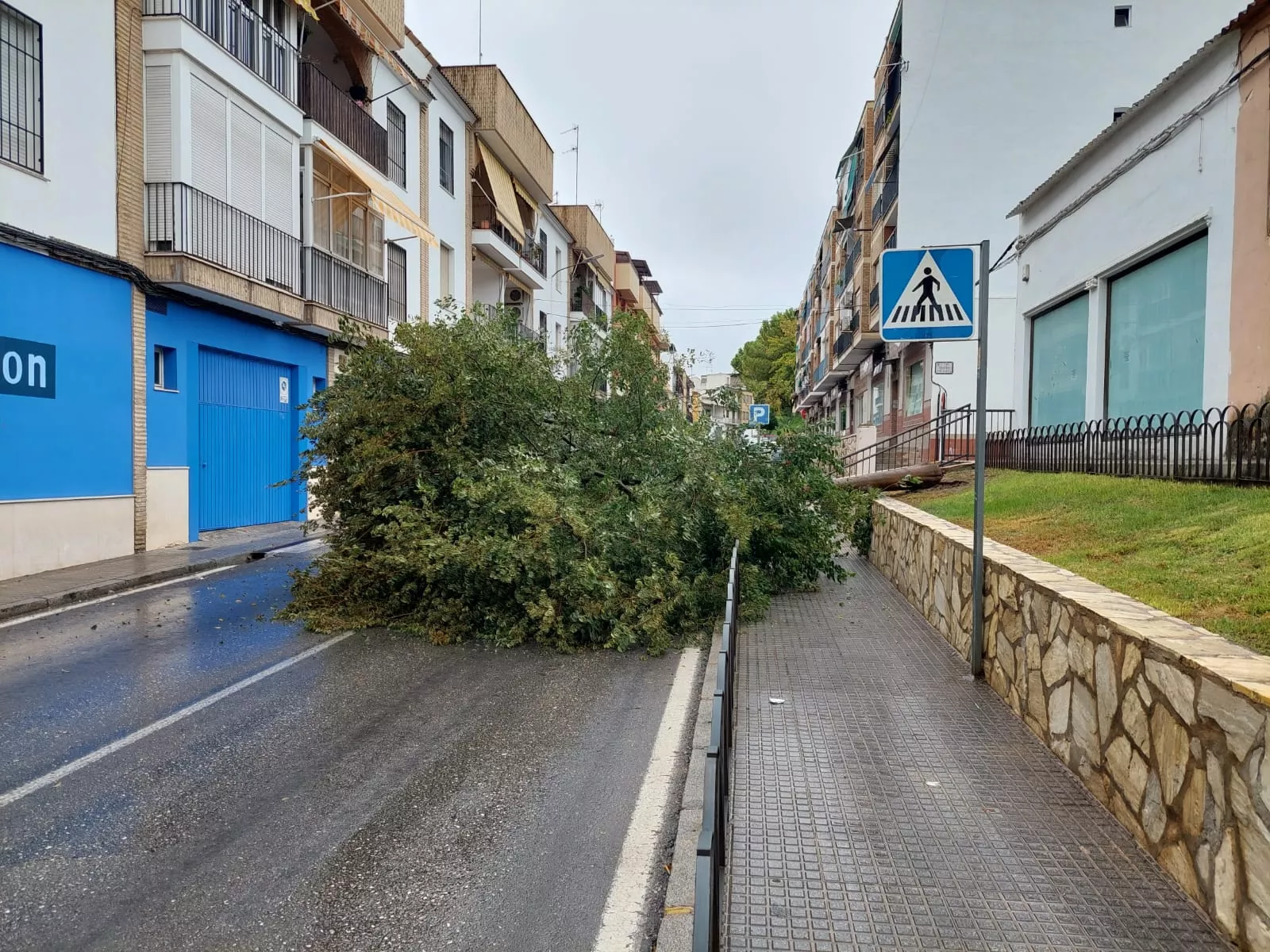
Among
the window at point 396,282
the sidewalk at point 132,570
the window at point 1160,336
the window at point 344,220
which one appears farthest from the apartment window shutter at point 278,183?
the window at point 1160,336

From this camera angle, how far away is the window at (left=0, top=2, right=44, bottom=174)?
34.2ft

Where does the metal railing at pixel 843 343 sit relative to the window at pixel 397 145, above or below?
below

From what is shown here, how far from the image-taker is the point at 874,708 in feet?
17.5

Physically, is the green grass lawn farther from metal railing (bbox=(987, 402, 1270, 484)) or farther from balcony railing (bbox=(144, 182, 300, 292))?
balcony railing (bbox=(144, 182, 300, 292))

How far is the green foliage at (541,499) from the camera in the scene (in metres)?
7.32

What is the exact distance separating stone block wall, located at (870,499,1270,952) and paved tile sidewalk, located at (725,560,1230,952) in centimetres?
14

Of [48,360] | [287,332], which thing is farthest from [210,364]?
[48,360]

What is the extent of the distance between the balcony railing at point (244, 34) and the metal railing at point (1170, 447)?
1465 cm

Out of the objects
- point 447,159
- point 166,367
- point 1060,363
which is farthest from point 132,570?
point 447,159

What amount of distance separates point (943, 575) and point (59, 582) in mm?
9789

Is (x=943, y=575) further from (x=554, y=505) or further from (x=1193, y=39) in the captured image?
(x=1193, y=39)

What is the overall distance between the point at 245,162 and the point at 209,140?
0.95m

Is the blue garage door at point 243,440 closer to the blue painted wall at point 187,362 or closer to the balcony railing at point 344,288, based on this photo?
the blue painted wall at point 187,362

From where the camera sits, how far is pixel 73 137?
11.5m
